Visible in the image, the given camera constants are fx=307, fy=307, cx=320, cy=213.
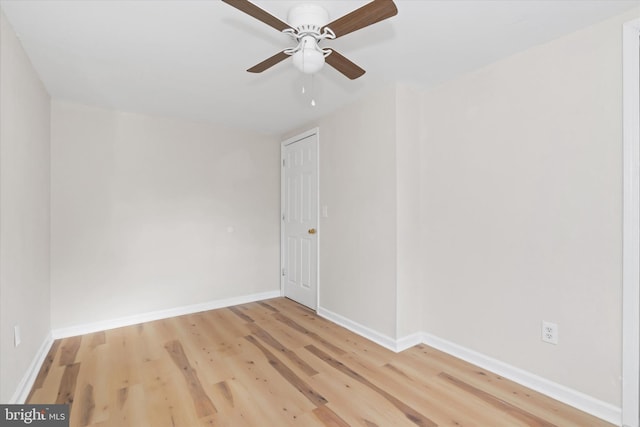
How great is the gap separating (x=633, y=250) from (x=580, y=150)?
624 mm

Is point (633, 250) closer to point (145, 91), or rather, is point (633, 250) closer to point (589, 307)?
point (589, 307)

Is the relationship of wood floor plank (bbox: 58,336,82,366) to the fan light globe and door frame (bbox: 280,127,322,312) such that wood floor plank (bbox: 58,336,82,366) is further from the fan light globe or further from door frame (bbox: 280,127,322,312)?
the fan light globe

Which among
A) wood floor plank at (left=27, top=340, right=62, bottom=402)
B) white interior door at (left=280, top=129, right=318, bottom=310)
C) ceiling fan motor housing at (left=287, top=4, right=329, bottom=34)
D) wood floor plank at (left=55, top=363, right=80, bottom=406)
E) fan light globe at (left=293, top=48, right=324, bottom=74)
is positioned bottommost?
wood floor plank at (left=55, top=363, right=80, bottom=406)

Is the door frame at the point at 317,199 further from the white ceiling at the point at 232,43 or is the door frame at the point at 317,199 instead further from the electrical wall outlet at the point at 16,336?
the electrical wall outlet at the point at 16,336

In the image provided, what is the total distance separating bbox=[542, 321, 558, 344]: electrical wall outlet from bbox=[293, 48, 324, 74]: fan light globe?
213cm

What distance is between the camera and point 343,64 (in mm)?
1740

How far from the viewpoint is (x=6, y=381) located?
1.70 metres

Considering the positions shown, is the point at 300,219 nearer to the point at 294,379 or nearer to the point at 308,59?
the point at 294,379

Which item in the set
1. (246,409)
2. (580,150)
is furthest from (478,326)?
(246,409)

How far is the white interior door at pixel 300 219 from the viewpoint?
3.65 metres

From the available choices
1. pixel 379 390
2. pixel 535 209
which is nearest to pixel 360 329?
pixel 379 390

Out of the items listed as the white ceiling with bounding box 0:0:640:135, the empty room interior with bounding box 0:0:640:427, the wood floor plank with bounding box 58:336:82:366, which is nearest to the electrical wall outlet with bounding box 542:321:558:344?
the empty room interior with bounding box 0:0:640:427

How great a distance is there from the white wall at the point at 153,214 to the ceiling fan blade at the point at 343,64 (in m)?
2.45

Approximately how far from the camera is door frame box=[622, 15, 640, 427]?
165 cm
